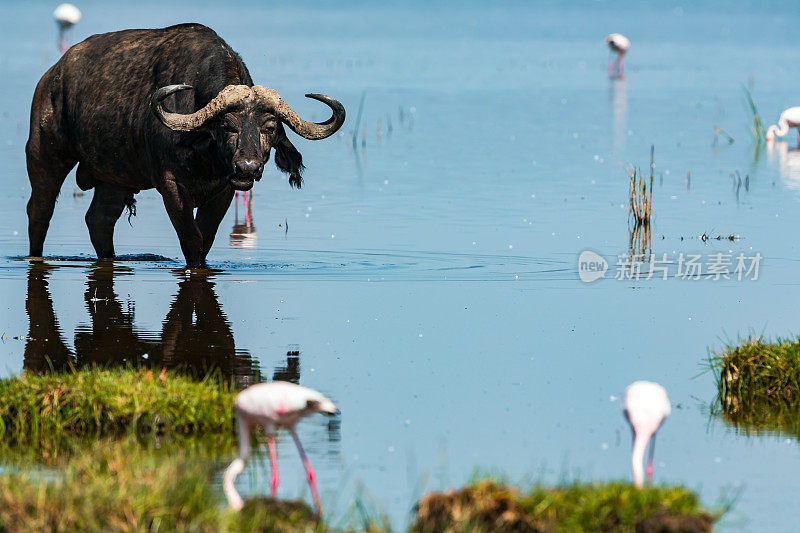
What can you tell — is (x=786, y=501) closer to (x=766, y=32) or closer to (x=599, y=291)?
(x=599, y=291)

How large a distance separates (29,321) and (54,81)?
4.33 meters

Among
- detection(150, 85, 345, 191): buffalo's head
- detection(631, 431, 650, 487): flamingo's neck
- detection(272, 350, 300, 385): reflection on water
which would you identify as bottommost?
detection(631, 431, 650, 487): flamingo's neck

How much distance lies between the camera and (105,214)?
15047 millimetres

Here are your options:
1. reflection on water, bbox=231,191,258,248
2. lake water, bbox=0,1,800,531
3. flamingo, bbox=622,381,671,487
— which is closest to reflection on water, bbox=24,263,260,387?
lake water, bbox=0,1,800,531

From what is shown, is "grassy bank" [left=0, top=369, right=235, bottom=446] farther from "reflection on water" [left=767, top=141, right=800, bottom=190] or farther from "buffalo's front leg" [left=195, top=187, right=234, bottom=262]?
"reflection on water" [left=767, top=141, right=800, bottom=190]

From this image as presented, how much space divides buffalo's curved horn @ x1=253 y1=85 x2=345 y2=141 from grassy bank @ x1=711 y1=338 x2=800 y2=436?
214 inches

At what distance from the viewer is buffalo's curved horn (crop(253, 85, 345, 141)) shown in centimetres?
1359

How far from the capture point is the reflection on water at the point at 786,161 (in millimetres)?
23203

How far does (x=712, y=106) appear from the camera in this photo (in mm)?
38312

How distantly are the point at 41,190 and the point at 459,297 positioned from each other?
4674 millimetres

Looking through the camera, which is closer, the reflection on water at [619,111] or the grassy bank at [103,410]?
the grassy bank at [103,410]

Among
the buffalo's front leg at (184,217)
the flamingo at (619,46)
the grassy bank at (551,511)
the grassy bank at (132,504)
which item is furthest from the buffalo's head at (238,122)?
the flamingo at (619,46)

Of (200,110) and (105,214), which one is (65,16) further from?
(200,110)

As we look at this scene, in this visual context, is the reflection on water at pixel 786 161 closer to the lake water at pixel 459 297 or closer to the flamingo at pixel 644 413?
the lake water at pixel 459 297
